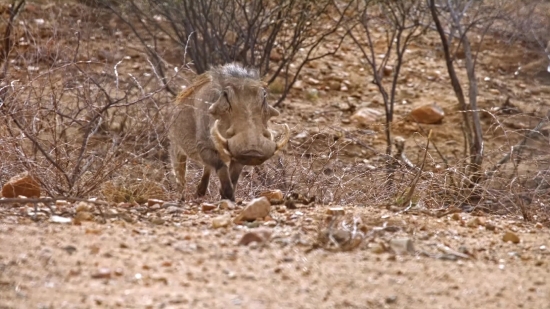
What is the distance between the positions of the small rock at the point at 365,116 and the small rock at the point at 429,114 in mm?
565

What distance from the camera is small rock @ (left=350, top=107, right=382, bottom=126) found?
1316 centimetres

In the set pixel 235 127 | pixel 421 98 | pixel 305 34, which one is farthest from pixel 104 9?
pixel 235 127

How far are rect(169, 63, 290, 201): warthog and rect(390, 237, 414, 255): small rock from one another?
1832mm

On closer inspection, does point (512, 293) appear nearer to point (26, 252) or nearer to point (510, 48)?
point (26, 252)

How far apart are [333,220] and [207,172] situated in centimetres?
286

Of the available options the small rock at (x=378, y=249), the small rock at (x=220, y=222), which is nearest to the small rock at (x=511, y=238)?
the small rock at (x=378, y=249)

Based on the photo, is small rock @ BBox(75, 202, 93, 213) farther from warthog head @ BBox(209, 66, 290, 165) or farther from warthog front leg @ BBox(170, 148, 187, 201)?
warthog front leg @ BBox(170, 148, 187, 201)

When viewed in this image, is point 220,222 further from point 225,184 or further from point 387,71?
point 387,71

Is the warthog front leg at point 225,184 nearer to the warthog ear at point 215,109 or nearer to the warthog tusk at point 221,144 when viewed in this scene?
the warthog tusk at point 221,144

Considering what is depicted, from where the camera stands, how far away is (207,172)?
707cm

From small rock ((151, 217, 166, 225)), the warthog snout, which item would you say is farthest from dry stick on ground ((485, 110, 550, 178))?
small rock ((151, 217, 166, 225))

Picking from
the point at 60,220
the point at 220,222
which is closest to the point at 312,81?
the point at 220,222

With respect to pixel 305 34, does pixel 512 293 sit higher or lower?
lower

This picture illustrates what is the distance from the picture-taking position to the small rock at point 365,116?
1316cm
